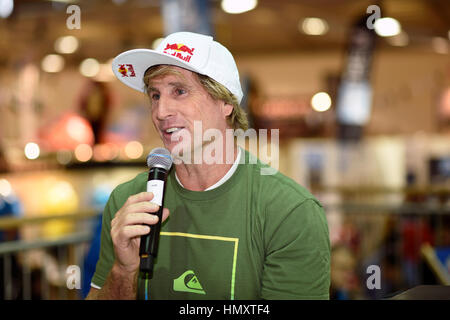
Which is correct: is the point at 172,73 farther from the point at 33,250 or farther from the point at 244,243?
the point at 33,250

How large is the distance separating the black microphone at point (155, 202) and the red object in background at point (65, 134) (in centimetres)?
944

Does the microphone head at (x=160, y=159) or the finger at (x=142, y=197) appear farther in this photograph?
the microphone head at (x=160, y=159)

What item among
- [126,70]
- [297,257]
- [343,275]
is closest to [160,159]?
[126,70]

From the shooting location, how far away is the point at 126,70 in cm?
187

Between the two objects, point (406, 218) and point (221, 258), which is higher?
point (406, 218)

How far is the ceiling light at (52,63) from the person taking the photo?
594 inches

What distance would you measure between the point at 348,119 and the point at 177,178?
899 centimetres

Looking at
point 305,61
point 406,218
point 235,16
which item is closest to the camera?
point 406,218

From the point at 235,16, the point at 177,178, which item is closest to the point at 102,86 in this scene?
the point at 235,16

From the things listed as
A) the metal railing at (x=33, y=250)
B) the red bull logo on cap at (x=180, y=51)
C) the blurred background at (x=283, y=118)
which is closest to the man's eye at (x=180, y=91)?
the red bull logo on cap at (x=180, y=51)

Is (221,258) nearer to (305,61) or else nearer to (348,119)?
(348,119)

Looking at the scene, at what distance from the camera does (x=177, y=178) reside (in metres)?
1.86

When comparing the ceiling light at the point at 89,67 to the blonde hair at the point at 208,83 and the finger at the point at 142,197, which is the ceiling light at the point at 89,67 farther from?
the finger at the point at 142,197

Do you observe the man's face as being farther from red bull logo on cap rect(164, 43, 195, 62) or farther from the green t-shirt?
the green t-shirt
